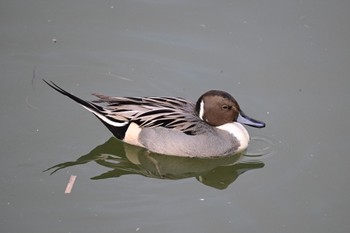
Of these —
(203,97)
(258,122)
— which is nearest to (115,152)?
(203,97)

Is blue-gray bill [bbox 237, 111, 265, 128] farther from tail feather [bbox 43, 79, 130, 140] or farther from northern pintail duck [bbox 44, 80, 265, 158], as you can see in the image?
tail feather [bbox 43, 79, 130, 140]

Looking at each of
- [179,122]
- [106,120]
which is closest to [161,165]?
[179,122]

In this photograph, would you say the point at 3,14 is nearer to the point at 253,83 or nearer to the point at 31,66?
the point at 31,66

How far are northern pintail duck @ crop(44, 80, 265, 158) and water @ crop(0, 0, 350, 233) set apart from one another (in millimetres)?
169

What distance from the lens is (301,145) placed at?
7.11 m

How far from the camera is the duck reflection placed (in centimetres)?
677

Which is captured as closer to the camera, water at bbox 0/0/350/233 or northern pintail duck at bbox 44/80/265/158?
water at bbox 0/0/350/233

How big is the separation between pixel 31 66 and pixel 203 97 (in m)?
2.24

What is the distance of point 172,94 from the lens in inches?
305

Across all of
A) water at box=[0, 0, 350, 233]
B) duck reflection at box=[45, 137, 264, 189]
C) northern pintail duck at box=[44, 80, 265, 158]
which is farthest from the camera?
northern pintail duck at box=[44, 80, 265, 158]

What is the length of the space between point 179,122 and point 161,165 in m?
0.49

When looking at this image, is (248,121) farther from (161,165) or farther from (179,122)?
(161,165)

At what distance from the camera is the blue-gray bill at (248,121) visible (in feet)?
22.7

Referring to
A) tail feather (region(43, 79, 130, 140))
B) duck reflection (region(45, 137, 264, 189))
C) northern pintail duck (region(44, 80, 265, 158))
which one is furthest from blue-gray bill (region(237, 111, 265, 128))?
tail feather (region(43, 79, 130, 140))
